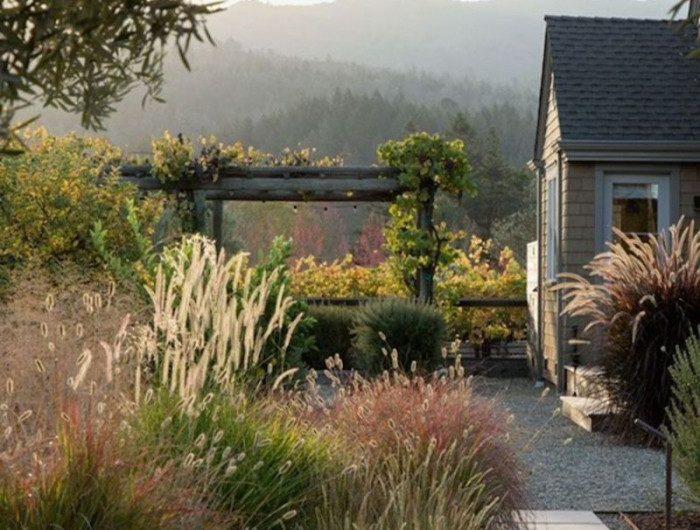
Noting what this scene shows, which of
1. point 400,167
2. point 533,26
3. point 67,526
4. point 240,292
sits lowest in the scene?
point 67,526

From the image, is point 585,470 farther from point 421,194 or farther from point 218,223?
point 218,223

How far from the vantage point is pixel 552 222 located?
13492 millimetres

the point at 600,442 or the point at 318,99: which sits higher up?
the point at 318,99

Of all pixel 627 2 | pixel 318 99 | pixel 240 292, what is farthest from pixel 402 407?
pixel 627 2

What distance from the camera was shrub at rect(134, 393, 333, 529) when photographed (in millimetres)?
4250

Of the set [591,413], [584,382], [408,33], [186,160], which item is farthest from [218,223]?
[408,33]

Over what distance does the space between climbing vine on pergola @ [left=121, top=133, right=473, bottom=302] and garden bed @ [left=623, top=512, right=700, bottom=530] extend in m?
7.78

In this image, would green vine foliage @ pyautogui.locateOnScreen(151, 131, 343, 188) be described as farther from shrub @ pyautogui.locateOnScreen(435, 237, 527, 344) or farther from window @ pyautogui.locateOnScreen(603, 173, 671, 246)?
window @ pyautogui.locateOnScreen(603, 173, 671, 246)

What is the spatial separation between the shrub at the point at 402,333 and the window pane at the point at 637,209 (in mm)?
2186

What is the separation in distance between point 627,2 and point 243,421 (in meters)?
106

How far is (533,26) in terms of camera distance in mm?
91125

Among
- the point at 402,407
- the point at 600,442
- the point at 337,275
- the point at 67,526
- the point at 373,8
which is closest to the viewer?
the point at 67,526

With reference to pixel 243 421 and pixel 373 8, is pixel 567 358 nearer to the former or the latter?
pixel 243 421

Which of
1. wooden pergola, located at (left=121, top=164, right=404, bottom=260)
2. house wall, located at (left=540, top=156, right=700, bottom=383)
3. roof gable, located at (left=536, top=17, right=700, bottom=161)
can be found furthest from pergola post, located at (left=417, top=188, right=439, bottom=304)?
house wall, located at (left=540, top=156, right=700, bottom=383)
